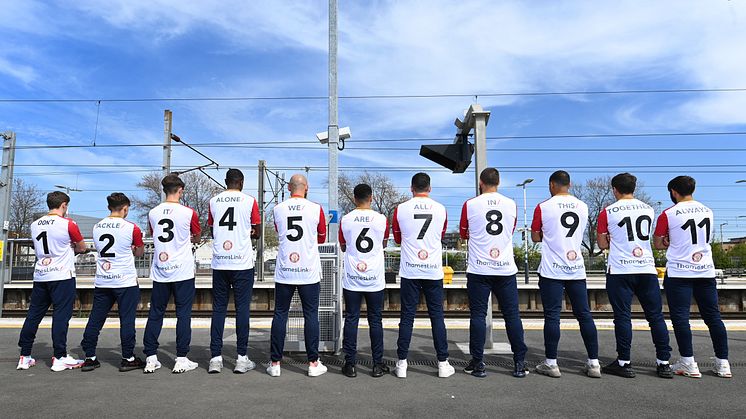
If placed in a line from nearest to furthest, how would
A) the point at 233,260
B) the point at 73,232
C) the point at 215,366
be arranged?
the point at 215,366, the point at 233,260, the point at 73,232

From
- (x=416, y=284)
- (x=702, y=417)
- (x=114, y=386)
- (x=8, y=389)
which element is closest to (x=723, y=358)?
(x=702, y=417)

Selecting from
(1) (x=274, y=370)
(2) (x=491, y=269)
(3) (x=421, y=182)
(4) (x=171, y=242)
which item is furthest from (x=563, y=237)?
(4) (x=171, y=242)

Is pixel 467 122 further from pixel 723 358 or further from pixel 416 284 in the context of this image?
pixel 723 358

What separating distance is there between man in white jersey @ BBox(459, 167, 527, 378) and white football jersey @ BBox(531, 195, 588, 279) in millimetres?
349

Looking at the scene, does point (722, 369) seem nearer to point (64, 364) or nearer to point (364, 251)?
point (364, 251)

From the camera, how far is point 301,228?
15.4 ft

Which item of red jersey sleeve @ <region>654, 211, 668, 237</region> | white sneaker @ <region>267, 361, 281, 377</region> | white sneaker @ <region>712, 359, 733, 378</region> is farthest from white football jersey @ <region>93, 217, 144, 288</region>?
white sneaker @ <region>712, 359, 733, 378</region>

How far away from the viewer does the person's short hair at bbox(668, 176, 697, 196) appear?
4742 mm

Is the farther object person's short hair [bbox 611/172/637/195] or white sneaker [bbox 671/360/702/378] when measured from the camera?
person's short hair [bbox 611/172/637/195]

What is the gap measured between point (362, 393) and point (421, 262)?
4.45ft

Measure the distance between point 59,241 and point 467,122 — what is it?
494cm

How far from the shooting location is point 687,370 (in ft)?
14.6

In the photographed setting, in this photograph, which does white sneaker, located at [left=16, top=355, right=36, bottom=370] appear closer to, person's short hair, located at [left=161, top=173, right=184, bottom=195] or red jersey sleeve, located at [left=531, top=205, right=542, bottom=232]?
person's short hair, located at [left=161, top=173, right=184, bottom=195]

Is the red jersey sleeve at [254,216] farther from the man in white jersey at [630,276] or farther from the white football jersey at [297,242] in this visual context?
the man in white jersey at [630,276]
